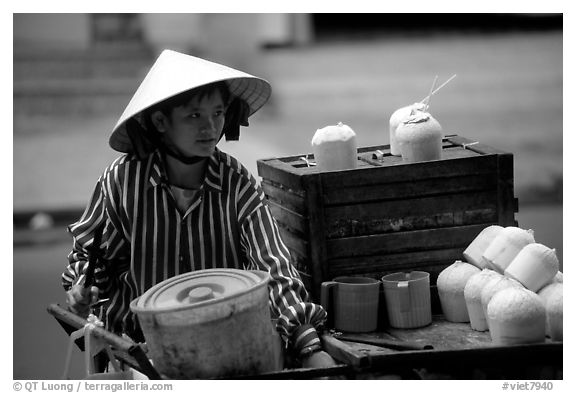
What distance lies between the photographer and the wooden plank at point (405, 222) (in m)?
3.07

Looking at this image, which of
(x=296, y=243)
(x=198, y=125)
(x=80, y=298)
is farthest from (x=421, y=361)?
(x=80, y=298)

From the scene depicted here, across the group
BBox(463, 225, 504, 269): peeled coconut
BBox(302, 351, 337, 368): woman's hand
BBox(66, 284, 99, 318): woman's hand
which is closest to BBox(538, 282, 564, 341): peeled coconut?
BBox(463, 225, 504, 269): peeled coconut

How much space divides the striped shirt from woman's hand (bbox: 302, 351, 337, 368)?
37cm

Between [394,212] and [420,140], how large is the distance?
0.28 metres

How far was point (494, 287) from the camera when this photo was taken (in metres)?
2.75

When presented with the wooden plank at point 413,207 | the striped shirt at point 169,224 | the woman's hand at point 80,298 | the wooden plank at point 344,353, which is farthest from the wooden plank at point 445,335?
the woman's hand at point 80,298

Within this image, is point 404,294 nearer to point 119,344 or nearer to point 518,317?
point 518,317

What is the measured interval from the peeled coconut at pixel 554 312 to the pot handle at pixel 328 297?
0.71 m

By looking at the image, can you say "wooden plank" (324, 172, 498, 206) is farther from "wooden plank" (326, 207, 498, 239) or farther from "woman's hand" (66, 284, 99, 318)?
"woman's hand" (66, 284, 99, 318)
